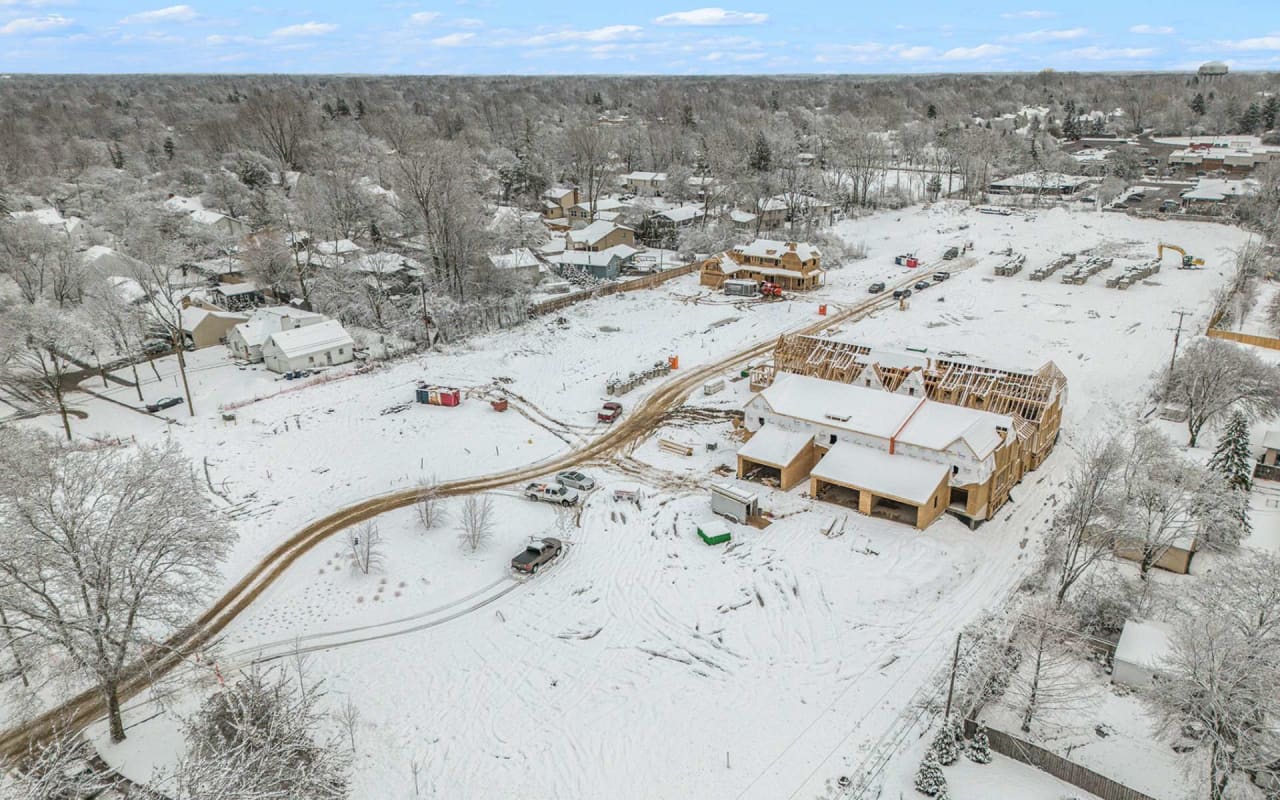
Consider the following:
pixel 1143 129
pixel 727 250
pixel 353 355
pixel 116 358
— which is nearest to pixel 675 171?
pixel 727 250

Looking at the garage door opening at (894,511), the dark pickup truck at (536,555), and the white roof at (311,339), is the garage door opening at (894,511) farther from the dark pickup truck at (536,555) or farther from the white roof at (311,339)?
the white roof at (311,339)

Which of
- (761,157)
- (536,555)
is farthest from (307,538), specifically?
(761,157)

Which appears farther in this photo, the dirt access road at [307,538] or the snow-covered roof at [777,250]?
the snow-covered roof at [777,250]

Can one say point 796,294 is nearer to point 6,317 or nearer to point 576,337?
point 576,337

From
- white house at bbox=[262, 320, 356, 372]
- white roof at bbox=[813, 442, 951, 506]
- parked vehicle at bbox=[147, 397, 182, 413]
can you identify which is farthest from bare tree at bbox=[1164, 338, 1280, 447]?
parked vehicle at bbox=[147, 397, 182, 413]

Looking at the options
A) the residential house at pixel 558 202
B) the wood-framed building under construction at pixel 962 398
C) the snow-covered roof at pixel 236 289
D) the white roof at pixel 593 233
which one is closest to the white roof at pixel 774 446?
the wood-framed building under construction at pixel 962 398

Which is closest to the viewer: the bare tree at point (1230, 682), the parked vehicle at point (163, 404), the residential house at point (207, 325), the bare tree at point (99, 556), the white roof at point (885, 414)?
the bare tree at point (1230, 682)
